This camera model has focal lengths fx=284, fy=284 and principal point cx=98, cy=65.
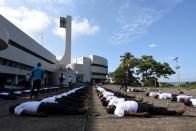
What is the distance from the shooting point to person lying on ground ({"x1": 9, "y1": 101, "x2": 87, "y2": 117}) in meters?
8.30

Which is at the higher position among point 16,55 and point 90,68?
point 90,68

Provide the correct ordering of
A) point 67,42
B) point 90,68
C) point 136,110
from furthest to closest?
point 90,68 < point 67,42 < point 136,110

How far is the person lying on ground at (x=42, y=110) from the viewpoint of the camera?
8.30 m

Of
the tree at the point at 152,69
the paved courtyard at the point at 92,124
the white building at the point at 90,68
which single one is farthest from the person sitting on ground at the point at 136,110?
the white building at the point at 90,68

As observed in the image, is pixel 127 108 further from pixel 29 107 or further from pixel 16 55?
pixel 16 55

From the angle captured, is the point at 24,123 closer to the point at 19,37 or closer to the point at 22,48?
the point at 19,37

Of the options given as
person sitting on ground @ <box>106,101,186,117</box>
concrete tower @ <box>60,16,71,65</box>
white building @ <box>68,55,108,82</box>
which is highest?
concrete tower @ <box>60,16,71,65</box>

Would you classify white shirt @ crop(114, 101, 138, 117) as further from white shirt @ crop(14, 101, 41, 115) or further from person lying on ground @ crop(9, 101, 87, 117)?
white shirt @ crop(14, 101, 41, 115)

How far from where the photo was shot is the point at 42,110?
843 cm

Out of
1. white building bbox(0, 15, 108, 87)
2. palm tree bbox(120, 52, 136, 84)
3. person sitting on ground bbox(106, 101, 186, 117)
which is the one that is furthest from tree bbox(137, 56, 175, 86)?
person sitting on ground bbox(106, 101, 186, 117)

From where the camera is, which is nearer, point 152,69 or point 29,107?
point 29,107

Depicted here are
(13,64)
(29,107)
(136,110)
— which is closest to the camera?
(29,107)

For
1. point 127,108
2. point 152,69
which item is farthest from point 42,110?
point 152,69

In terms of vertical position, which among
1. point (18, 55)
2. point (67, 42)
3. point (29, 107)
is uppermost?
point (67, 42)
